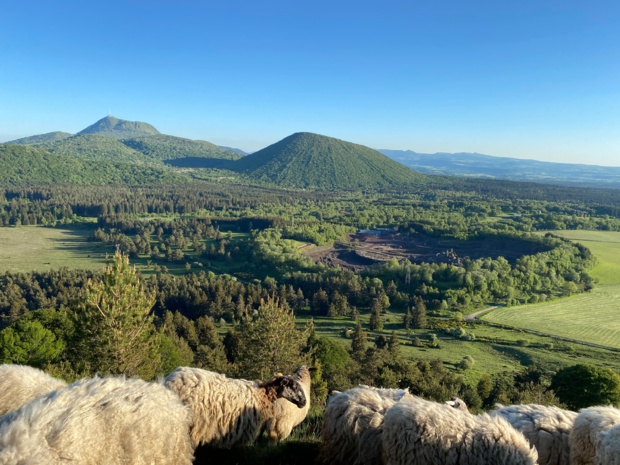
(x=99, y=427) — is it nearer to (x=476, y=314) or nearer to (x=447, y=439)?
(x=447, y=439)

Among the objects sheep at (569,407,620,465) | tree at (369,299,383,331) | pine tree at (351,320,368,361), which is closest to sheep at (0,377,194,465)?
sheep at (569,407,620,465)

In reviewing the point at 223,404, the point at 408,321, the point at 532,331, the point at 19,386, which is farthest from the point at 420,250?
the point at 19,386

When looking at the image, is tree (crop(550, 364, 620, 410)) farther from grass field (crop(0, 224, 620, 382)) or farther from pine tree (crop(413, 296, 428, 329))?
pine tree (crop(413, 296, 428, 329))

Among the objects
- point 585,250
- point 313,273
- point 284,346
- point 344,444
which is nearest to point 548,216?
point 585,250

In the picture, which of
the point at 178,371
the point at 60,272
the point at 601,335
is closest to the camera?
the point at 178,371

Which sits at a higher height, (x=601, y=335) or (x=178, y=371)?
(x=178, y=371)

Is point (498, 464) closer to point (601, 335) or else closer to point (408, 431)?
point (408, 431)

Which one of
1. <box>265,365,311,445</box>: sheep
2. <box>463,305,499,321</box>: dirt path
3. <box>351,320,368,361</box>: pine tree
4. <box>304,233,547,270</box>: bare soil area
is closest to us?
<box>265,365,311,445</box>: sheep

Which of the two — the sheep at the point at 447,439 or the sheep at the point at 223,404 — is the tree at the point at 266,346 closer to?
the sheep at the point at 223,404
